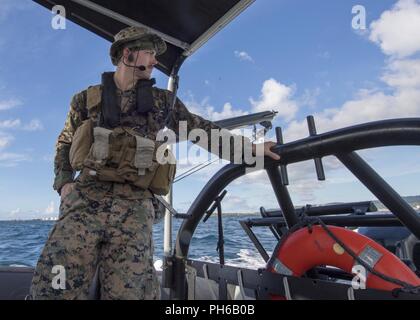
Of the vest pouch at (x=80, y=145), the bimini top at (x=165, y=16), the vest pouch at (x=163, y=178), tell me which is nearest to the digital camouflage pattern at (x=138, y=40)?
the vest pouch at (x=80, y=145)

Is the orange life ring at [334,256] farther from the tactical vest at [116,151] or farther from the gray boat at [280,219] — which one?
the tactical vest at [116,151]

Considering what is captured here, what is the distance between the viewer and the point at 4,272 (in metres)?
2.19

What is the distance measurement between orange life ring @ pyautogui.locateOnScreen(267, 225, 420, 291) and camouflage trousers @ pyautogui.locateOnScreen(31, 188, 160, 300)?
545 millimetres

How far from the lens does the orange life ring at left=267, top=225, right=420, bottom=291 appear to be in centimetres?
126

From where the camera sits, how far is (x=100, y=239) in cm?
151

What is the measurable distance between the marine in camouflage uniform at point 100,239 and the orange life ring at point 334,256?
495mm

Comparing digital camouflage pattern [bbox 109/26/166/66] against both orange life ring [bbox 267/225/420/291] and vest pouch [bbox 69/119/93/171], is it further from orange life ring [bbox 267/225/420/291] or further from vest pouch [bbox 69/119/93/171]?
orange life ring [bbox 267/225/420/291]

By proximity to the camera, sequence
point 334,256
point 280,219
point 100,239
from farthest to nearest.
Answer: point 280,219 → point 100,239 → point 334,256

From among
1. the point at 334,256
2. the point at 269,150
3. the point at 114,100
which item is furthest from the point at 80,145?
the point at 334,256

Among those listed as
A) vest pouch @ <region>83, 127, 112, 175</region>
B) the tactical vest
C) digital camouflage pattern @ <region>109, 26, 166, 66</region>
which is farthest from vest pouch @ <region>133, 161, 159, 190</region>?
digital camouflage pattern @ <region>109, 26, 166, 66</region>

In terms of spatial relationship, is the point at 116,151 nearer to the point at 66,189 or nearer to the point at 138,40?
the point at 66,189

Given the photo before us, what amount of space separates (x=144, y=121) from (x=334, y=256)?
42.2 inches
